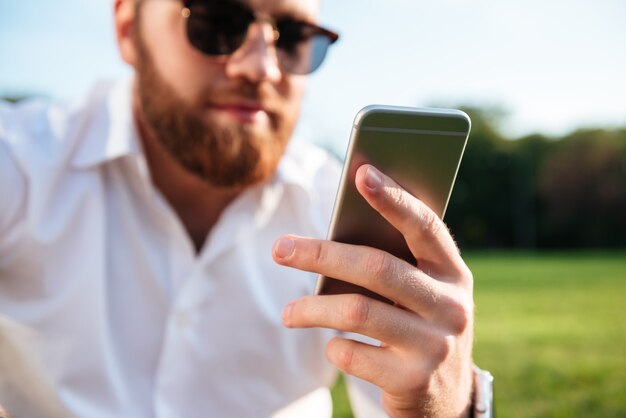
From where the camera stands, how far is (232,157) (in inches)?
96.3

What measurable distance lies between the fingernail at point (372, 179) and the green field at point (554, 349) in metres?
0.66

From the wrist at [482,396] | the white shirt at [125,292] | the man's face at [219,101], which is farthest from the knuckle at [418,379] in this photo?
the man's face at [219,101]

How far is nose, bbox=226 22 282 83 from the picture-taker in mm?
2396

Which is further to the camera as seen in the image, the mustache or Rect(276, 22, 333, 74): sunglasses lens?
Rect(276, 22, 333, 74): sunglasses lens

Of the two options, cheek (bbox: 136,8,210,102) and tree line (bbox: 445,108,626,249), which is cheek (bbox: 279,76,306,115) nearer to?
cheek (bbox: 136,8,210,102)

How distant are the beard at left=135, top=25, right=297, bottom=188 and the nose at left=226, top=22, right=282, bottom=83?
0.05 meters

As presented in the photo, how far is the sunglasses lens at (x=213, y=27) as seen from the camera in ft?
7.79

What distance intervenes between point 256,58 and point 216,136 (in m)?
0.38

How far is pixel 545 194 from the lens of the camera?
53375mm

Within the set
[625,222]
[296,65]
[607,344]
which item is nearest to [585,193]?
[625,222]

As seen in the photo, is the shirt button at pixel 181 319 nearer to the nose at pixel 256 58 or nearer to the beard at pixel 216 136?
the beard at pixel 216 136

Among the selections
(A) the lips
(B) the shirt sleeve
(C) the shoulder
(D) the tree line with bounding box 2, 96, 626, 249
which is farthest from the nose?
(D) the tree line with bounding box 2, 96, 626, 249

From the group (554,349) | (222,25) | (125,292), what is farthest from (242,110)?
(554,349)

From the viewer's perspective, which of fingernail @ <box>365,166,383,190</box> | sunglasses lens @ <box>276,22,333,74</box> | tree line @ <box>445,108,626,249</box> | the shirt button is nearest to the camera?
fingernail @ <box>365,166,383,190</box>
